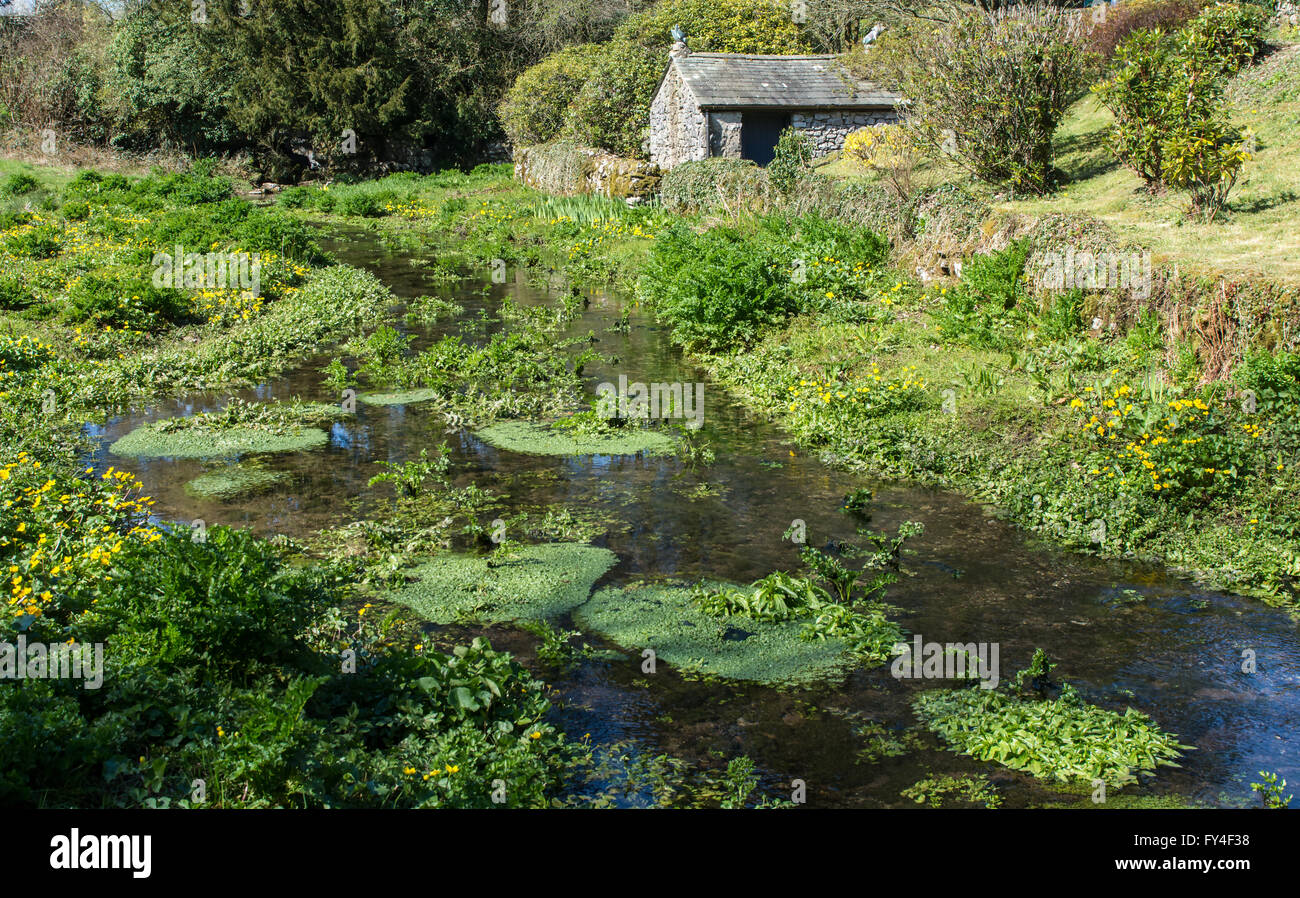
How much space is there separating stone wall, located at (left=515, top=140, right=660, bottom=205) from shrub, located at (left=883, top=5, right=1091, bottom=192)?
10235 mm

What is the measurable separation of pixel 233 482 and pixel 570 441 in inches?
151

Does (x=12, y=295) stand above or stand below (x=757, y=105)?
below

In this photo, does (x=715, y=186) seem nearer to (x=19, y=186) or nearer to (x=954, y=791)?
(x=954, y=791)

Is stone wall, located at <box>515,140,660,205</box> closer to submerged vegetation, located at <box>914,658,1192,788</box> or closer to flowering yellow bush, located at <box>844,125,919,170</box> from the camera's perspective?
flowering yellow bush, located at <box>844,125,919,170</box>

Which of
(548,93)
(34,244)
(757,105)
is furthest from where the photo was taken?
(548,93)

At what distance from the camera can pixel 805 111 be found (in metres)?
30.0

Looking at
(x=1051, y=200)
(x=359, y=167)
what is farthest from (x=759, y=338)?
(x=359, y=167)

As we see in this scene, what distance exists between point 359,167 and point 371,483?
37.1 metres

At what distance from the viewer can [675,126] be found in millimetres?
31312

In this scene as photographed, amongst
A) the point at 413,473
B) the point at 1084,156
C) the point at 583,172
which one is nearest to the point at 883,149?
the point at 1084,156

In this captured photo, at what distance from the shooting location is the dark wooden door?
30156mm

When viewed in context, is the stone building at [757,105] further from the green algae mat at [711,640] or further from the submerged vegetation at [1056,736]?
the submerged vegetation at [1056,736]
